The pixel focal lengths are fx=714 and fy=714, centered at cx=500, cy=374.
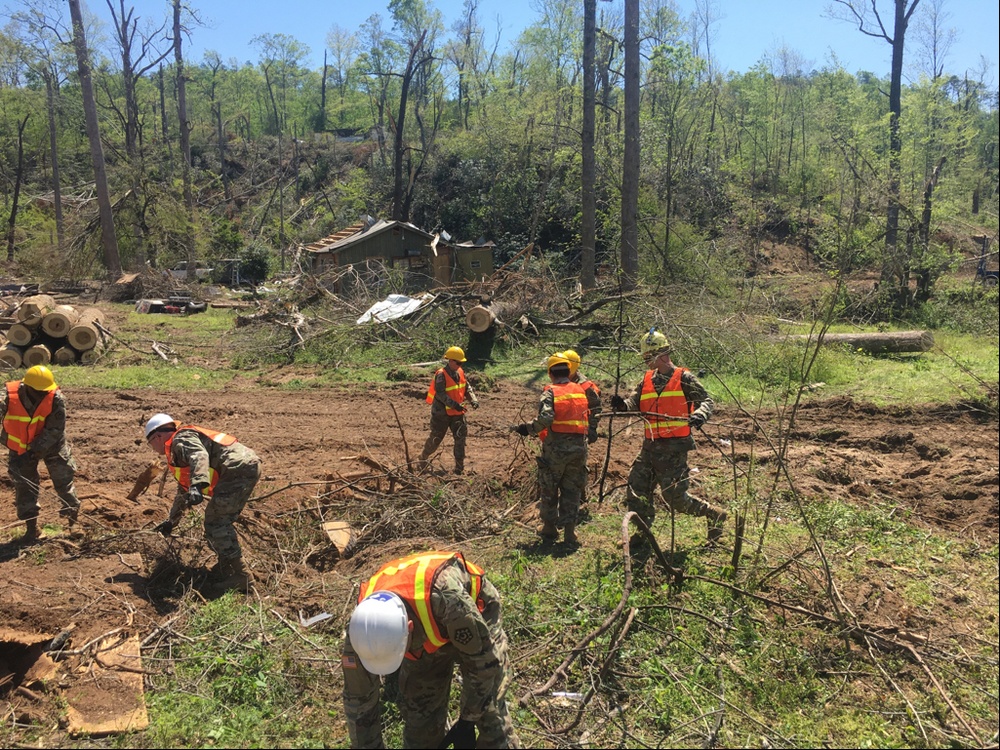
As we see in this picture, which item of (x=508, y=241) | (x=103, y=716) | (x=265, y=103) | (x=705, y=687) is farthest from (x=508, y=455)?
(x=265, y=103)

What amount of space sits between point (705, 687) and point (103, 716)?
12.2ft

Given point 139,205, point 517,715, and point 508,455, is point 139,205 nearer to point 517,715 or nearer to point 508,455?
point 508,455

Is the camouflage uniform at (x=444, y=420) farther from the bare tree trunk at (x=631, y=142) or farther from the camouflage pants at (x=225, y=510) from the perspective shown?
the bare tree trunk at (x=631, y=142)

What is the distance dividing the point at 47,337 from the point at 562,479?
13.6 m

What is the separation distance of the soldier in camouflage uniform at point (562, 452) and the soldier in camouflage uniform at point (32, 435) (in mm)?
4496

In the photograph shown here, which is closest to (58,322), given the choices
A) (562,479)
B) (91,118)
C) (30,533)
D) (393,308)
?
(393,308)

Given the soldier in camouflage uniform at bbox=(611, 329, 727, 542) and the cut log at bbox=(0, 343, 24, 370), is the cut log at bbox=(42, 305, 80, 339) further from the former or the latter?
the soldier in camouflage uniform at bbox=(611, 329, 727, 542)

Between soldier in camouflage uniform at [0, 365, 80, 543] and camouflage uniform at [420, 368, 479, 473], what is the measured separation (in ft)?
12.7

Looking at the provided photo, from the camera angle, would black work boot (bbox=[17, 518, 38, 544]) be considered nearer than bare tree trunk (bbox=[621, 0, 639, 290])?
Yes

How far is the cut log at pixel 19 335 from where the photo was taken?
1475 centimetres

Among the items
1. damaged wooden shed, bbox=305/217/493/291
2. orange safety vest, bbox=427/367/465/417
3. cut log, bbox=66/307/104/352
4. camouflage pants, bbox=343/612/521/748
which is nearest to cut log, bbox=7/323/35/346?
cut log, bbox=66/307/104/352

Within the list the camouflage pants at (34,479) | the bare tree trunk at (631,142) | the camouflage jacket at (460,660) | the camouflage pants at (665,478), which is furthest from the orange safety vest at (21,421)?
the bare tree trunk at (631,142)

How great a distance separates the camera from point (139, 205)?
29.3 m

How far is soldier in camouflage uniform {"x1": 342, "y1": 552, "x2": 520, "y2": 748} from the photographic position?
3.01 metres
